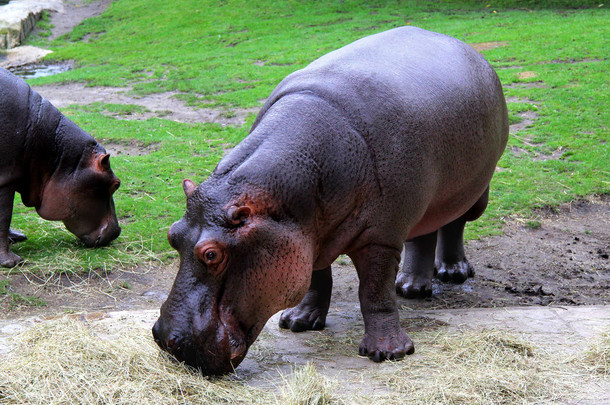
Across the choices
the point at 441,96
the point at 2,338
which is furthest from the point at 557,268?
the point at 2,338

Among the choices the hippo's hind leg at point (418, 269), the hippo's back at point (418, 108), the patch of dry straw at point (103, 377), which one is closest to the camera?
the patch of dry straw at point (103, 377)

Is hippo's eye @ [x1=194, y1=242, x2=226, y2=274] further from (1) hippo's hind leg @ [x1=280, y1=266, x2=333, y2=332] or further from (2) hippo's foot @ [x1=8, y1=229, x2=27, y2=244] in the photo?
(2) hippo's foot @ [x1=8, y1=229, x2=27, y2=244]

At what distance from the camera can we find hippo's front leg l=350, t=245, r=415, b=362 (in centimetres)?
355

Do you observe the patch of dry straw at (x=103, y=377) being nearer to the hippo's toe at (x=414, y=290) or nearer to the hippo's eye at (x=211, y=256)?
the hippo's eye at (x=211, y=256)

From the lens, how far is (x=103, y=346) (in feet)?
11.4

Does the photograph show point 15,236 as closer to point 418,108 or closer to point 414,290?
point 414,290

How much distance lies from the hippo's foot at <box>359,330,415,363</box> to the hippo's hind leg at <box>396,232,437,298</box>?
1.13 m

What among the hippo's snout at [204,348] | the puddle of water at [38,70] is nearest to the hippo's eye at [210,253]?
the hippo's snout at [204,348]

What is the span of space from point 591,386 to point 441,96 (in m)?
1.63

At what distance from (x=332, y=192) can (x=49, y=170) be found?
3.12 meters

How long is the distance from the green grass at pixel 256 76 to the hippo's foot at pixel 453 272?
3.22ft

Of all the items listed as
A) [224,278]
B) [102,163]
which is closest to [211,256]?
[224,278]

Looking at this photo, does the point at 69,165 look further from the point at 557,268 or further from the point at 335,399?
the point at 557,268

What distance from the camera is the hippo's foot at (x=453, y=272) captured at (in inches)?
202
